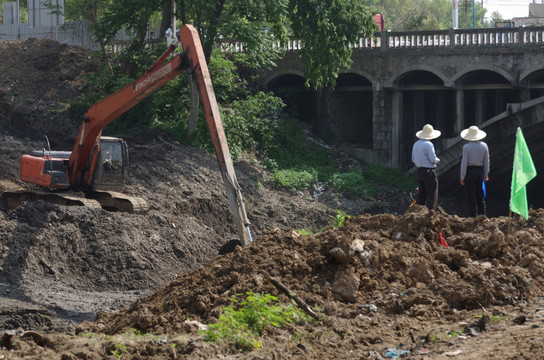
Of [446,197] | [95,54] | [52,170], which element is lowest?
[446,197]

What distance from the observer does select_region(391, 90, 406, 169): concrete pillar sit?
3150 centimetres

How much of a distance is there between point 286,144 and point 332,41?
4.07 metres

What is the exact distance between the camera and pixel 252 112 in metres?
30.1

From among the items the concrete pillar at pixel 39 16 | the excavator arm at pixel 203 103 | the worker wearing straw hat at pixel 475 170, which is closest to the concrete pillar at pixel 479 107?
the worker wearing straw hat at pixel 475 170

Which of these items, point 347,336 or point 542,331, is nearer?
point 542,331

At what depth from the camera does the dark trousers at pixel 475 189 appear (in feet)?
51.0

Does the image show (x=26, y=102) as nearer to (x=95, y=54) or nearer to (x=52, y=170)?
(x=95, y=54)

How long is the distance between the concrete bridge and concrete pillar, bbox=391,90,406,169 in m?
0.04

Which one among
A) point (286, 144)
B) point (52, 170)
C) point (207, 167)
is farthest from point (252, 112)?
point (52, 170)

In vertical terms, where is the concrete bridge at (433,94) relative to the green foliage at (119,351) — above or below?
above

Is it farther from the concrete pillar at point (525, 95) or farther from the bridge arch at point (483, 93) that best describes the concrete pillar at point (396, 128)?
the concrete pillar at point (525, 95)

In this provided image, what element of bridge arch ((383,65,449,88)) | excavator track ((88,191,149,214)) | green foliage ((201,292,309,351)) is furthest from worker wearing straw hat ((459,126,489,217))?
bridge arch ((383,65,449,88))

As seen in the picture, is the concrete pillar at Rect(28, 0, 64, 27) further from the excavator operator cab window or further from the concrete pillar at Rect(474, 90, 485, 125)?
the excavator operator cab window

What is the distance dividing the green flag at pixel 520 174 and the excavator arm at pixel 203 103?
13.5ft
